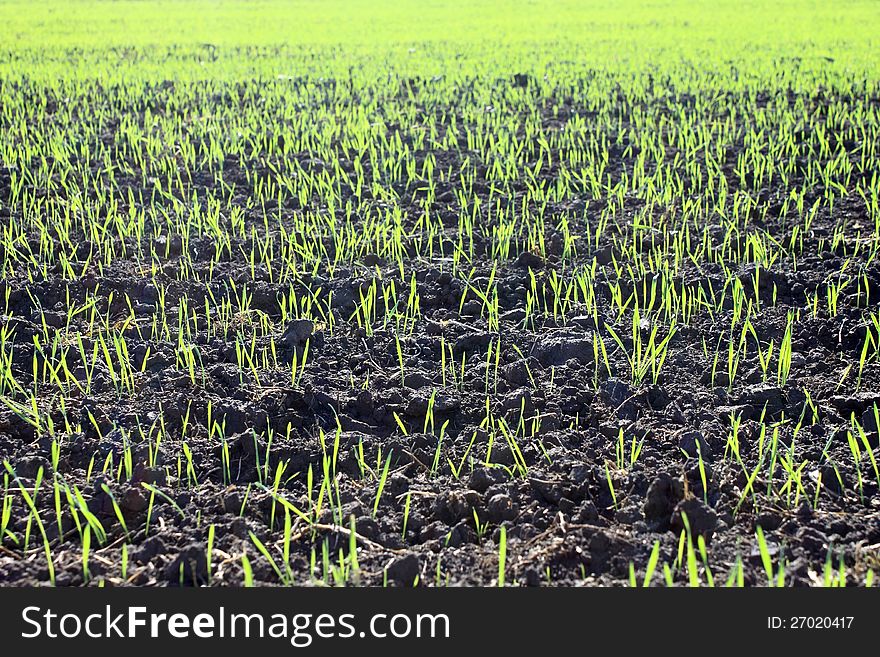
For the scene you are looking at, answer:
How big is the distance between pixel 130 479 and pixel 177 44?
34.3ft

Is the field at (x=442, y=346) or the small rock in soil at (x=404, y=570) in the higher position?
the field at (x=442, y=346)

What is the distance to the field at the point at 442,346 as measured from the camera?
176 centimetres

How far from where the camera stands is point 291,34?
1247 centimetres

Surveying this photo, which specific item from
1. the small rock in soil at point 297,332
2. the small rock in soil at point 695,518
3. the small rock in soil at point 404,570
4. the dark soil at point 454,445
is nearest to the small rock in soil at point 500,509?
the dark soil at point 454,445

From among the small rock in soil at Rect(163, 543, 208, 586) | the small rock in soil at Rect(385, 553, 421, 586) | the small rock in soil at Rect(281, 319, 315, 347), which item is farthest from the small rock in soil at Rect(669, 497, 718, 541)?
the small rock in soil at Rect(281, 319, 315, 347)

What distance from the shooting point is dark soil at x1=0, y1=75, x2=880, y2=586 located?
1712mm

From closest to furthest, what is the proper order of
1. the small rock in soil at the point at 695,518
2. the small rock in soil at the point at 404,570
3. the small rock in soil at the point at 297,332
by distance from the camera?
the small rock in soil at the point at 404,570 → the small rock in soil at the point at 695,518 → the small rock in soil at the point at 297,332

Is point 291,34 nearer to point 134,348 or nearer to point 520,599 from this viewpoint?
point 134,348

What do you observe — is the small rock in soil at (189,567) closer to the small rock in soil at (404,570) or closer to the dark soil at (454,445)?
the dark soil at (454,445)

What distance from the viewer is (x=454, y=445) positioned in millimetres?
2104

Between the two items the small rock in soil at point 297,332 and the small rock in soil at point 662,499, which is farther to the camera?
the small rock in soil at point 297,332

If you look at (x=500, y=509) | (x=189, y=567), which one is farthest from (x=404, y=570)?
(x=189, y=567)

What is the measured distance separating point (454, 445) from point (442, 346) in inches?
16.8

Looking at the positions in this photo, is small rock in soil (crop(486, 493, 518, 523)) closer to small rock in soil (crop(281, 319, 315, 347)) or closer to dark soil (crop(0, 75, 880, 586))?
dark soil (crop(0, 75, 880, 586))
